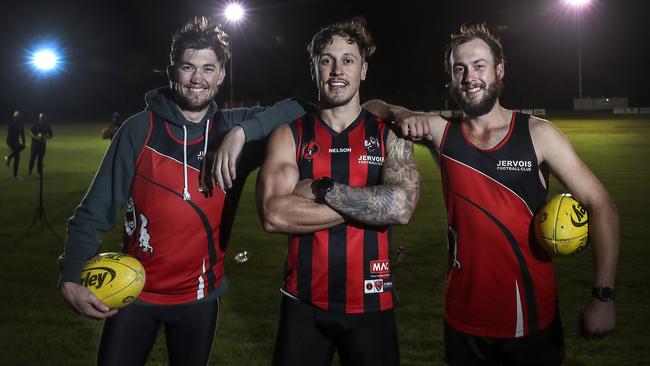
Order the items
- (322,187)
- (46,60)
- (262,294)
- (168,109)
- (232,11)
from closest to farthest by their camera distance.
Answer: (322,187)
(168,109)
(262,294)
(46,60)
(232,11)

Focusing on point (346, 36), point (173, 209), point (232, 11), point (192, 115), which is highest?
point (232, 11)

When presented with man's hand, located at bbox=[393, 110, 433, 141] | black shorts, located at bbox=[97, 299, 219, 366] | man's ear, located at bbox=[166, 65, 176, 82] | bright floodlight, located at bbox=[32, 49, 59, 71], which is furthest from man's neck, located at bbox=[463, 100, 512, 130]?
bright floodlight, located at bbox=[32, 49, 59, 71]

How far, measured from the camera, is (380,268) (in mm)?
3531

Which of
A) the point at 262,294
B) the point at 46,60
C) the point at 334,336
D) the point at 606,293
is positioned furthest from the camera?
the point at 46,60

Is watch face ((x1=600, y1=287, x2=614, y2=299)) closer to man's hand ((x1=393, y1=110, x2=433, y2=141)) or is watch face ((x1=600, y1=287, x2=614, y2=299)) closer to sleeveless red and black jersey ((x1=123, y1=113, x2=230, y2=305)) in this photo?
man's hand ((x1=393, y1=110, x2=433, y2=141))

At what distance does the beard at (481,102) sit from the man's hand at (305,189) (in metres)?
1.06

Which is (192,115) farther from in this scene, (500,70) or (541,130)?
(541,130)

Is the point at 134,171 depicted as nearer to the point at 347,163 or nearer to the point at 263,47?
the point at 347,163

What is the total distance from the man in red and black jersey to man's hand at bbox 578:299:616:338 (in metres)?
1.02

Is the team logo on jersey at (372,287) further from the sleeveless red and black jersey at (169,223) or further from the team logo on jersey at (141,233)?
the team logo on jersey at (141,233)

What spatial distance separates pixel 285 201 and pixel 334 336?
2.63 ft

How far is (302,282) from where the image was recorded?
351 centimetres

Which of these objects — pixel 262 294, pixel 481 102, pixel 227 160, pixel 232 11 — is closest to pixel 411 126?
pixel 481 102

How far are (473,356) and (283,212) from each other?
4.55 feet
